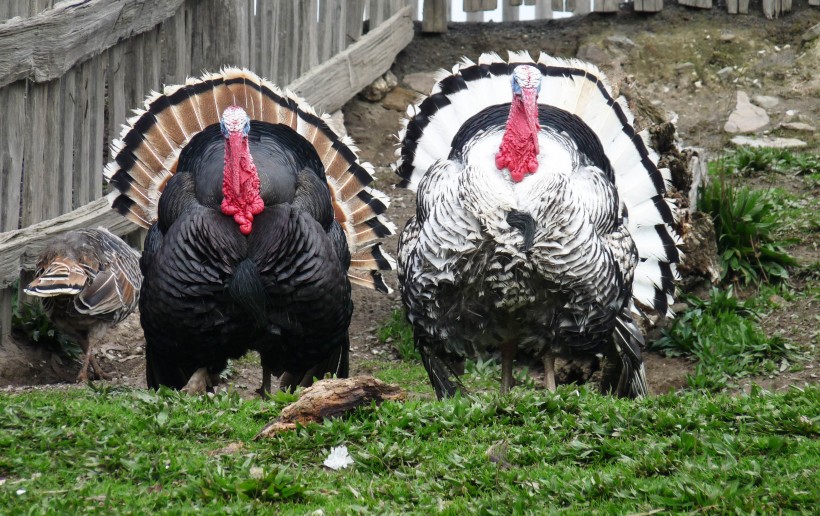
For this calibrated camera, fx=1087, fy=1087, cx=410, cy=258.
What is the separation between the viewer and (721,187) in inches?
343

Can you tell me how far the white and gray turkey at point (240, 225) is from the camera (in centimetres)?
604

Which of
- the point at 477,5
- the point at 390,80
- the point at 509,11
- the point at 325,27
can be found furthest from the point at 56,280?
the point at 509,11

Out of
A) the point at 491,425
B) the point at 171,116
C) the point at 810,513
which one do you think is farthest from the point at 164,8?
the point at 810,513

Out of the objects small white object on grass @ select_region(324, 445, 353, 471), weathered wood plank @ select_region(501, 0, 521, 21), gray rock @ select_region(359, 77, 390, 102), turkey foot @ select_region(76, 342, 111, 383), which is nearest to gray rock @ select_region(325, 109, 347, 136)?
gray rock @ select_region(359, 77, 390, 102)

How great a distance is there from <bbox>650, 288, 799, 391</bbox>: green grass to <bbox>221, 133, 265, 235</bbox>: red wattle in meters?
3.38

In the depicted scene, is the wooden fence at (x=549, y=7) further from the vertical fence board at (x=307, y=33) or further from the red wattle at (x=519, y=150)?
the red wattle at (x=519, y=150)

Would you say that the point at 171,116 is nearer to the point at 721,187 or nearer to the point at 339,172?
the point at 339,172

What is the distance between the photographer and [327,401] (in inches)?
202

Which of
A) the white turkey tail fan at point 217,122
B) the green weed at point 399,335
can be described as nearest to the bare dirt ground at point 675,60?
the green weed at point 399,335

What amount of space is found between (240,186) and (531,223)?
1.63 meters

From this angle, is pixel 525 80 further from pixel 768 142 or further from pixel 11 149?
pixel 768 142

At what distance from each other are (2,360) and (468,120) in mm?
3761

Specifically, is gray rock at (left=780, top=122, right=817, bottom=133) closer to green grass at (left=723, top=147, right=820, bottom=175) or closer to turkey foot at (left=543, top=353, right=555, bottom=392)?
green grass at (left=723, top=147, right=820, bottom=175)

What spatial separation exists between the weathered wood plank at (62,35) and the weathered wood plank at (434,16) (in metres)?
4.88
